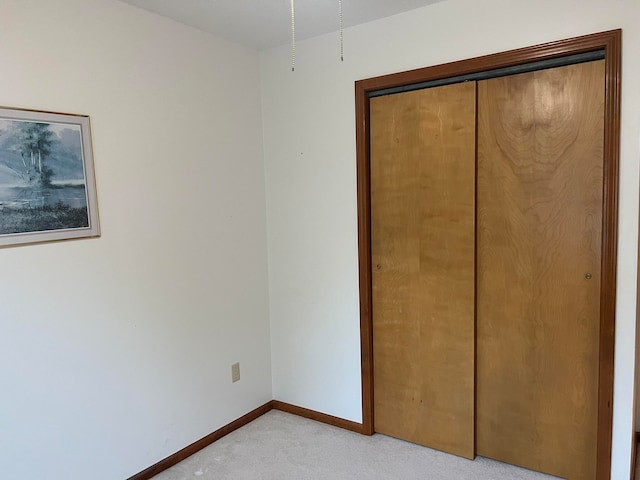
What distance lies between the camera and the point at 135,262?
91.4 inches

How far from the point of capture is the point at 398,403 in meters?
2.69

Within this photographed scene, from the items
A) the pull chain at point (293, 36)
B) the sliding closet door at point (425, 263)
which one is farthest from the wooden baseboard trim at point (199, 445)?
the pull chain at point (293, 36)

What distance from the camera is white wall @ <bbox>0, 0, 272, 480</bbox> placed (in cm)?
192

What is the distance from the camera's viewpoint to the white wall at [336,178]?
2.03 metres

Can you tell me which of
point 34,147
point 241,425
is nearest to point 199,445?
point 241,425

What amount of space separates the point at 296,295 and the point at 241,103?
1284 mm

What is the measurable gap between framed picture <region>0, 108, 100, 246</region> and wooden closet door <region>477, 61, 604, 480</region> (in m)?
1.92

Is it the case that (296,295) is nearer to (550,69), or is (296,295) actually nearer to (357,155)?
(357,155)

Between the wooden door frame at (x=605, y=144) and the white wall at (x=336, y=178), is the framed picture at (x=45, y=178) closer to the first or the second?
the white wall at (x=336, y=178)

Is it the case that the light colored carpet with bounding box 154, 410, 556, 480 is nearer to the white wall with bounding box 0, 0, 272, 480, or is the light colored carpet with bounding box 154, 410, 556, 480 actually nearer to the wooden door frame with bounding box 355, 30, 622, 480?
the white wall with bounding box 0, 0, 272, 480

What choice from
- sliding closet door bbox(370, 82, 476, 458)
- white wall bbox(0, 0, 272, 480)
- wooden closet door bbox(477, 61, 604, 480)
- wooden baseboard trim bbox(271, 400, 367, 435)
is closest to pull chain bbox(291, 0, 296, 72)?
white wall bbox(0, 0, 272, 480)

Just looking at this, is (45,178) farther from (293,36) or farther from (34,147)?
(293,36)

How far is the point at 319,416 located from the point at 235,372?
0.62m

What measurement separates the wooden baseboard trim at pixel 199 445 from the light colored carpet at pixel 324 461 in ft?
0.10
